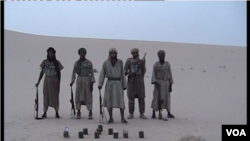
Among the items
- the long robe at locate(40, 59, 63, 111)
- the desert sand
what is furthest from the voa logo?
the long robe at locate(40, 59, 63, 111)

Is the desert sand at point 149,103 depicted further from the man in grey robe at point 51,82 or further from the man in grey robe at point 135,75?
the man in grey robe at point 135,75

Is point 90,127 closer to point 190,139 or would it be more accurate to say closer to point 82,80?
point 82,80

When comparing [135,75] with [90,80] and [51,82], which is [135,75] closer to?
[90,80]

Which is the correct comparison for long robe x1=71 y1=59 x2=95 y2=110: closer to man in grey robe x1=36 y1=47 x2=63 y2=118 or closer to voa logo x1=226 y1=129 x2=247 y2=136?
man in grey robe x1=36 y1=47 x2=63 y2=118

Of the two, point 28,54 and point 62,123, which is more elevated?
point 28,54

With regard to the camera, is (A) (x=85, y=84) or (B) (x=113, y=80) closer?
(B) (x=113, y=80)

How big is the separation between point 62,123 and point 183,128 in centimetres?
326

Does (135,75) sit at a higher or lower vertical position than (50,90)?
higher

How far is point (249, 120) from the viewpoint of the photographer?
933cm

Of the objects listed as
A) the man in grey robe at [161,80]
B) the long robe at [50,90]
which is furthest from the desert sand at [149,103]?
the man in grey robe at [161,80]

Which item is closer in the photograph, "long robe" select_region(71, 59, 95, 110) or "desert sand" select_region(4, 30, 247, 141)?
"desert sand" select_region(4, 30, 247, 141)

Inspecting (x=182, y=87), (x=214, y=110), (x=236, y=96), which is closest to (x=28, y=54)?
(x=182, y=87)

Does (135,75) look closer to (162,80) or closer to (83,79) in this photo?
(162,80)

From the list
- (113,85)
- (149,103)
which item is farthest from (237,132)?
(149,103)
